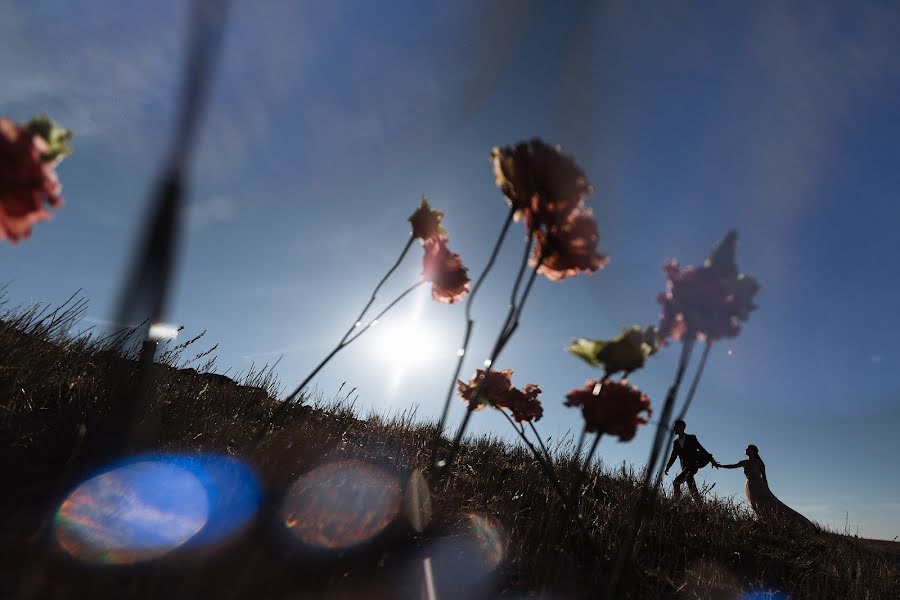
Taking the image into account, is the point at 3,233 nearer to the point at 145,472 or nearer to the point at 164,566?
the point at 164,566

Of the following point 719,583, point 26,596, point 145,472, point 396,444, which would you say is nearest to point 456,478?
point 396,444

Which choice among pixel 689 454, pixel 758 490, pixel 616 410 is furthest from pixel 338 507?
pixel 758 490

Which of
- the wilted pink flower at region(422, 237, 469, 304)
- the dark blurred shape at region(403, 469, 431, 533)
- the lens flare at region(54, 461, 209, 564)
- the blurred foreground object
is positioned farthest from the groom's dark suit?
the blurred foreground object

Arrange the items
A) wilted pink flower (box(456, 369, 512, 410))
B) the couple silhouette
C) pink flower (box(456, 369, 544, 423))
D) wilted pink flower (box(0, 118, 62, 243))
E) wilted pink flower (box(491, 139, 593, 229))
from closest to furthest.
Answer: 1. wilted pink flower (box(0, 118, 62, 243))
2. wilted pink flower (box(491, 139, 593, 229))
3. wilted pink flower (box(456, 369, 512, 410))
4. pink flower (box(456, 369, 544, 423))
5. the couple silhouette

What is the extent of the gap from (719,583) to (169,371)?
5169 millimetres

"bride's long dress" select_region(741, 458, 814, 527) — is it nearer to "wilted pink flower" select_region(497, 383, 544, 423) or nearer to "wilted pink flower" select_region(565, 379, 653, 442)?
"wilted pink flower" select_region(497, 383, 544, 423)

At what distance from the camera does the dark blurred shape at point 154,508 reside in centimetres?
170

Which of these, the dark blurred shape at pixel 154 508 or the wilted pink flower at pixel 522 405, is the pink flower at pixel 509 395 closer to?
the wilted pink flower at pixel 522 405

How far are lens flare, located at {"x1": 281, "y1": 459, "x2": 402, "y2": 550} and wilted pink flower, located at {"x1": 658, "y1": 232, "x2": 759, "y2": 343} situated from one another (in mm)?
1724

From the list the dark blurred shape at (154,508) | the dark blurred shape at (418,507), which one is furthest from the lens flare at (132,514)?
the dark blurred shape at (418,507)

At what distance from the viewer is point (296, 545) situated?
206cm

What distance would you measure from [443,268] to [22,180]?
175 cm

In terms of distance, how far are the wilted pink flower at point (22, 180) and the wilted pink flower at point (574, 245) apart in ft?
5.59

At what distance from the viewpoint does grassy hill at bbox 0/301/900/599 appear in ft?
5.36
